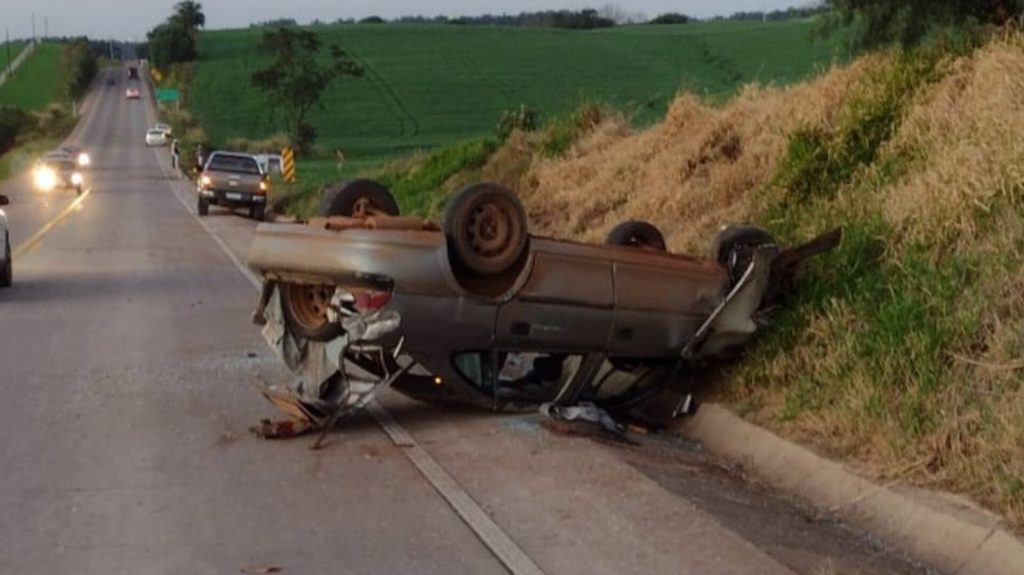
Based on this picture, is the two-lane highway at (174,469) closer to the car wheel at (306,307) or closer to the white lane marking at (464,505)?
the white lane marking at (464,505)

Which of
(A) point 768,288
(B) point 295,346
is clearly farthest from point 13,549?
(A) point 768,288

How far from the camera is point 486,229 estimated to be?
10.7 metres

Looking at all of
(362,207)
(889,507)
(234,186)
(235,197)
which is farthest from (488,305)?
(235,197)

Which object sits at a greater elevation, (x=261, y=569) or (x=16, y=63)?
(x=261, y=569)

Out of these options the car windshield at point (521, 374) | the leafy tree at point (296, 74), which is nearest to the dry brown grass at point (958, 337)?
the car windshield at point (521, 374)

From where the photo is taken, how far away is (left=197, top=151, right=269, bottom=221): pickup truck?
4362cm

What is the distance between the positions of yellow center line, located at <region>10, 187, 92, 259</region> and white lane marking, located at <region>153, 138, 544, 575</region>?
16.7 meters

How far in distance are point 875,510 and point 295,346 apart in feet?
13.8

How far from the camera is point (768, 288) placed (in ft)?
37.5

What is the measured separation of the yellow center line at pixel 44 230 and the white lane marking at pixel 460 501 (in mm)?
16675

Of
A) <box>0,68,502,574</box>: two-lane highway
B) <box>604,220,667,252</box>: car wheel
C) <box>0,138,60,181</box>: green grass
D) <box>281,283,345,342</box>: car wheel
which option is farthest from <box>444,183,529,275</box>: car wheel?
<box>0,138,60,181</box>: green grass

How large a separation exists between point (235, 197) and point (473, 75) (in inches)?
2295

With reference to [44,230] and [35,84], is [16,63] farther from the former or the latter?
[44,230]

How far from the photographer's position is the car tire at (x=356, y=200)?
39.5 ft
